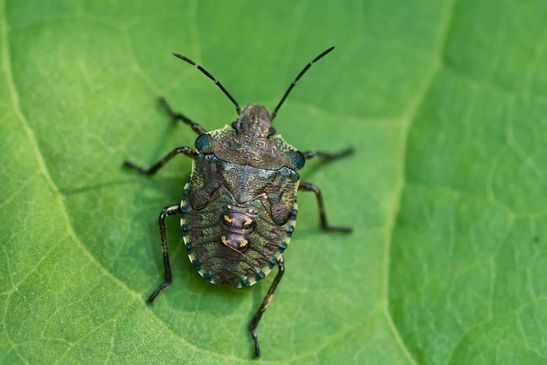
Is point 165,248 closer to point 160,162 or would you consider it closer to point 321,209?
point 160,162

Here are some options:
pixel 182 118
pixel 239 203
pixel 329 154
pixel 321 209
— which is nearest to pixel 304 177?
pixel 329 154

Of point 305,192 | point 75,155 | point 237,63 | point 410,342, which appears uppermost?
point 237,63

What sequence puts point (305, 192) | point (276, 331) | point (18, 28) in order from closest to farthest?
point (276, 331) < point (18, 28) < point (305, 192)

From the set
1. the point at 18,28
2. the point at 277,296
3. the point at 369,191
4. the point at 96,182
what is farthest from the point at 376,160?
the point at 18,28

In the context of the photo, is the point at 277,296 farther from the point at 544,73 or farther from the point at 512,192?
the point at 544,73

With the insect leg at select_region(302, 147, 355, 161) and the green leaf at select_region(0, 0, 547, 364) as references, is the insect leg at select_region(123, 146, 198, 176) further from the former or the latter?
the insect leg at select_region(302, 147, 355, 161)
